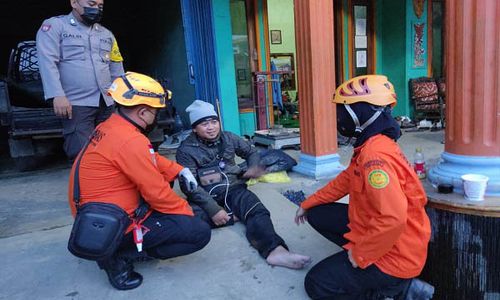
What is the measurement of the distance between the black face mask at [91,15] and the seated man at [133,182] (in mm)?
1002

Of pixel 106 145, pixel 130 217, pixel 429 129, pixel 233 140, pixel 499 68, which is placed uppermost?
pixel 499 68

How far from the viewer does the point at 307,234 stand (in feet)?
9.00

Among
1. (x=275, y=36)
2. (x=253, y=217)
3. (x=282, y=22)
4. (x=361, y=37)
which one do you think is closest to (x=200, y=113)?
A: (x=253, y=217)

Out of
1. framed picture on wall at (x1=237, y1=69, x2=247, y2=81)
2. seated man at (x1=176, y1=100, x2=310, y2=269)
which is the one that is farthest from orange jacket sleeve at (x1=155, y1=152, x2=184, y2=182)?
framed picture on wall at (x1=237, y1=69, x2=247, y2=81)

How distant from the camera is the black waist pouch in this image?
6.18 ft

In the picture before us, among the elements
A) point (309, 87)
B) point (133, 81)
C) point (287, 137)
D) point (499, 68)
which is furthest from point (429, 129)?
point (133, 81)

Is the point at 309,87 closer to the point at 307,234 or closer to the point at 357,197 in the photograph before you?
the point at 307,234

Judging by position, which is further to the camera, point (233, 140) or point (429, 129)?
point (429, 129)

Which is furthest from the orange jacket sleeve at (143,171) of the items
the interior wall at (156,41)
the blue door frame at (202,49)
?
the interior wall at (156,41)

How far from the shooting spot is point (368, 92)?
1.86 metres

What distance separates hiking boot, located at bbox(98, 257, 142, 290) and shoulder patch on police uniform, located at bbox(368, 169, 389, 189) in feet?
4.74

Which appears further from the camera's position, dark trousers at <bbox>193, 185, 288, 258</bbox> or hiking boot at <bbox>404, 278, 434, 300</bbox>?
dark trousers at <bbox>193, 185, 288, 258</bbox>

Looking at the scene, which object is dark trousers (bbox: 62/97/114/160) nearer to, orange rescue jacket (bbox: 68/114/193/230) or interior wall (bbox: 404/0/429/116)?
orange rescue jacket (bbox: 68/114/193/230)

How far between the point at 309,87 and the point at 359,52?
440 cm
